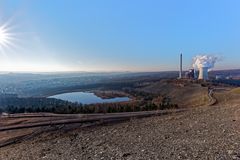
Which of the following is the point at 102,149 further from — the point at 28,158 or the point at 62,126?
the point at 62,126

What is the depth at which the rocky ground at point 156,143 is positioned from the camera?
1373cm

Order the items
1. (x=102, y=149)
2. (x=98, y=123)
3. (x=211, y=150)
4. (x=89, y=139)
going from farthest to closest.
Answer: (x=98, y=123), (x=89, y=139), (x=102, y=149), (x=211, y=150)

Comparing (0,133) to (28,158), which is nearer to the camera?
(28,158)

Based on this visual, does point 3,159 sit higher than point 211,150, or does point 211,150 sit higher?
point 211,150

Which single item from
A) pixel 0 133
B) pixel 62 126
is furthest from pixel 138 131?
pixel 0 133

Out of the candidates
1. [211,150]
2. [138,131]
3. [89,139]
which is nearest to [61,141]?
[89,139]

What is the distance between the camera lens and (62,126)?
27.4 m

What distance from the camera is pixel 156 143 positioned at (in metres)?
16.2

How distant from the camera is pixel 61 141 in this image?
2006cm

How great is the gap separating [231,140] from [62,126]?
15690mm

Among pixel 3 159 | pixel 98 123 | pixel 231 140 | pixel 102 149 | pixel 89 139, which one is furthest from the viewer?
pixel 98 123

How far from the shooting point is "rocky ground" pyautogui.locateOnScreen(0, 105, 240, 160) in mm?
13727

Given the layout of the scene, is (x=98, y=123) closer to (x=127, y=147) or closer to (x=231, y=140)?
(x=127, y=147)

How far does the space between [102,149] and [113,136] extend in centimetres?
341
